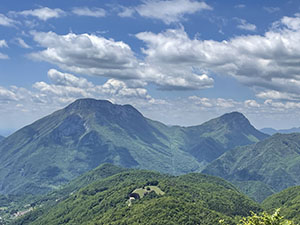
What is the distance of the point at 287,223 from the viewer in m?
52.8

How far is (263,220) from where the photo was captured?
55531mm

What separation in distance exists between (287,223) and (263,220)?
4142mm
